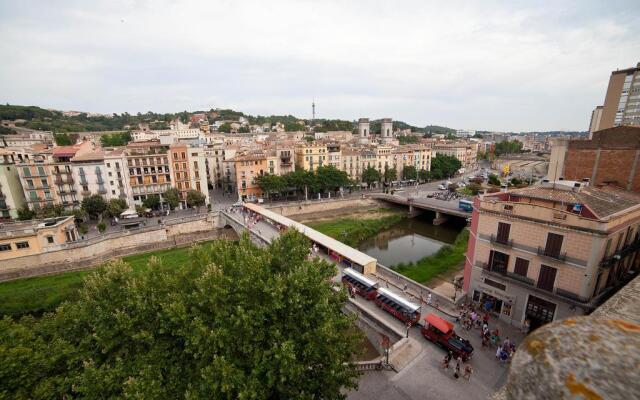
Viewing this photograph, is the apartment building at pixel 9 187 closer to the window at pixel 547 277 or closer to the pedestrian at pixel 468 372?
the pedestrian at pixel 468 372

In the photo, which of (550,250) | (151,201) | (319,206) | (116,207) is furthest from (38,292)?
(550,250)

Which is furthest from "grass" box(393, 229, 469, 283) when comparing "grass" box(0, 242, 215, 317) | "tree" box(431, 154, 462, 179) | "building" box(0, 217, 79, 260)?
"tree" box(431, 154, 462, 179)

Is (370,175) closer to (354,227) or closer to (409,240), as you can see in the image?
(354,227)

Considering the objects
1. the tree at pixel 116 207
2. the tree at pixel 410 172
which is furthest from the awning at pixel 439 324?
the tree at pixel 410 172

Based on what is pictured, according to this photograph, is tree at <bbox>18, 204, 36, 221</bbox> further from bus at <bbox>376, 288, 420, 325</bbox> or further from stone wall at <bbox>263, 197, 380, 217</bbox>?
bus at <bbox>376, 288, 420, 325</bbox>

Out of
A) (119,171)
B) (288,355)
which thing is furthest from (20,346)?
(119,171)
